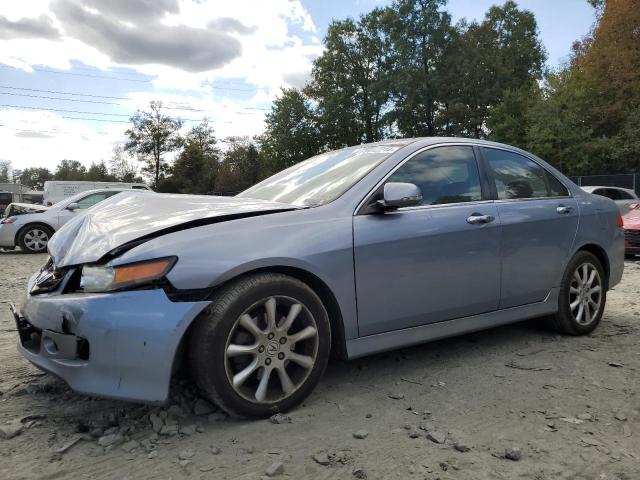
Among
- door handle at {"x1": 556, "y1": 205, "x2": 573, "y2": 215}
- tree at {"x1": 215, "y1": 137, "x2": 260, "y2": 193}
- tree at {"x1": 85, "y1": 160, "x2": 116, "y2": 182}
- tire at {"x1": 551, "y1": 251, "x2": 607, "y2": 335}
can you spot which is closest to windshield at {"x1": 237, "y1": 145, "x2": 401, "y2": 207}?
door handle at {"x1": 556, "y1": 205, "x2": 573, "y2": 215}

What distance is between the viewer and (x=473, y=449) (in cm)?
238

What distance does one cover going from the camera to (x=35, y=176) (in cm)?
9906

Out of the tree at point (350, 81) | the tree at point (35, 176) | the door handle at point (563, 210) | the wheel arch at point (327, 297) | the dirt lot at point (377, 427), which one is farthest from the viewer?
the tree at point (35, 176)

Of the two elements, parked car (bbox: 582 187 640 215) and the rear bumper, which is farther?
parked car (bbox: 582 187 640 215)

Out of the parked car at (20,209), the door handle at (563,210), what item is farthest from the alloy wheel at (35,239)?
the door handle at (563,210)

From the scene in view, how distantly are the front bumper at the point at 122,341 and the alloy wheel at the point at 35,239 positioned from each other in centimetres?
1038

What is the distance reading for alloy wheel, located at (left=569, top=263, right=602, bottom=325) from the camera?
4.18m

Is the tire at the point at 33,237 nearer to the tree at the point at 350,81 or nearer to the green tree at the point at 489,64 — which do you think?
the green tree at the point at 489,64

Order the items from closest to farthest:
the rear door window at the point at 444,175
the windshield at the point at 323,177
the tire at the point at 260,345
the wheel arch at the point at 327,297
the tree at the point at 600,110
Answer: the tire at the point at 260,345 → the wheel arch at the point at 327,297 → the windshield at the point at 323,177 → the rear door window at the point at 444,175 → the tree at the point at 600,110

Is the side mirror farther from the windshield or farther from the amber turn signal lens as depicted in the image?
the amber turn signal lens

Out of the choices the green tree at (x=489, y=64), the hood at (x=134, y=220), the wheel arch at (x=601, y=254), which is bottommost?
the wheel arch at (x=601, y=254)

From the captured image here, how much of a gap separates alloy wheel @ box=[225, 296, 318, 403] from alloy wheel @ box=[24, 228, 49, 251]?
34.8 feet

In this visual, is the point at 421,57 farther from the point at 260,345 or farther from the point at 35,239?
the point at 260,345

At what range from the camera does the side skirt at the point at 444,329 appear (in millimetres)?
2983
